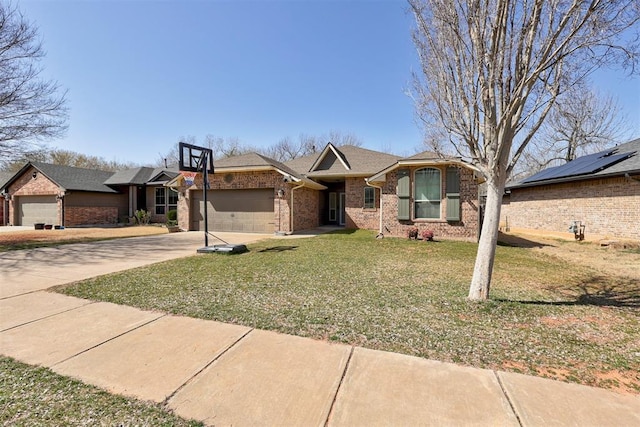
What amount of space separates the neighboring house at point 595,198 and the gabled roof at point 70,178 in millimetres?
28931

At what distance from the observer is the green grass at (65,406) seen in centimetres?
196

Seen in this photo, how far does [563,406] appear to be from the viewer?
212cm

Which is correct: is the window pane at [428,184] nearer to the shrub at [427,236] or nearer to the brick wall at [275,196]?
the shrub at [427,236]

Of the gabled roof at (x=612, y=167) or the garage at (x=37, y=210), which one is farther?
the garage at (x=37, y=210)

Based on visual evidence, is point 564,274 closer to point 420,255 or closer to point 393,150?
point 420,255

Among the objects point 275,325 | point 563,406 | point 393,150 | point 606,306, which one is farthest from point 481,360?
point 393,150

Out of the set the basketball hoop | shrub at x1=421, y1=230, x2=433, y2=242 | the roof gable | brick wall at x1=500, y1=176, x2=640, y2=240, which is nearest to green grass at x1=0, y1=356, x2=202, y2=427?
the basketball hoop

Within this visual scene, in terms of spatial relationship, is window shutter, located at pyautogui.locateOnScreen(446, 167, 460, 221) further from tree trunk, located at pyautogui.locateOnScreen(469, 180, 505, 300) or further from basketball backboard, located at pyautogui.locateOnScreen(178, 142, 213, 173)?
basketball backboard, located at pyautogui.locateOnScreen(178, 142, 213, 173)

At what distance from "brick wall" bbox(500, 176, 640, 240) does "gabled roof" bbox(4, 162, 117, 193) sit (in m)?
28.9

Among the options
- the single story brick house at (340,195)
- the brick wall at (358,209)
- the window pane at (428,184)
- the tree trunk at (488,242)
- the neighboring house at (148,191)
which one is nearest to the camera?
the tree trunk at (488,242)

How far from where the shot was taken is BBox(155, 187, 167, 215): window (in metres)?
20.5

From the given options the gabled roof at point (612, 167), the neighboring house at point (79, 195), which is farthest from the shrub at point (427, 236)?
the neighboring house at point (79, 195)

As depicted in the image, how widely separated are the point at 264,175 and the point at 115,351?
11785 mm

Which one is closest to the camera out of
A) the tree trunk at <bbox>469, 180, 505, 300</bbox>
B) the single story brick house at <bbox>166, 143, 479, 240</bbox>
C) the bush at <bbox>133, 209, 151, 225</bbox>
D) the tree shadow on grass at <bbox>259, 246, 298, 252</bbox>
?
the tree trunk at <bbox>469, 180, 505, 300</bbox>
